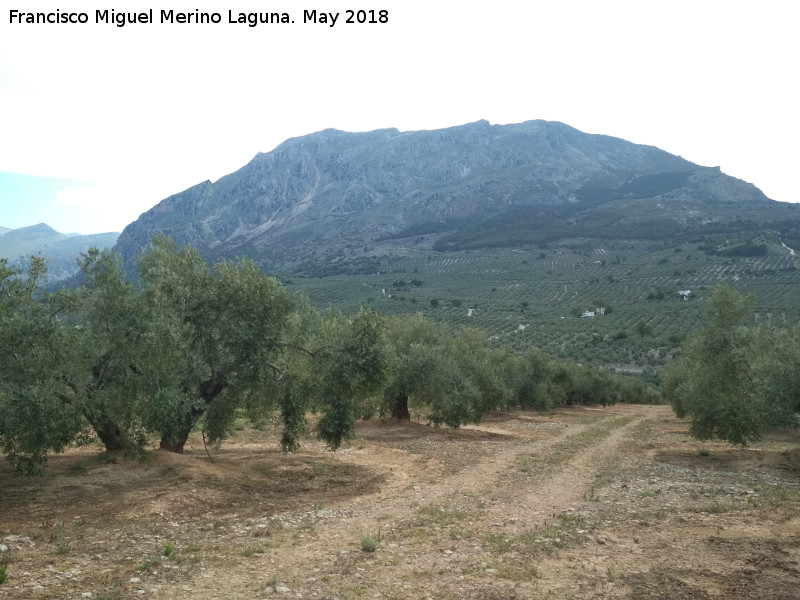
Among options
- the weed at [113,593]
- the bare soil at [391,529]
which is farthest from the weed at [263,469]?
the weed at [113,593]

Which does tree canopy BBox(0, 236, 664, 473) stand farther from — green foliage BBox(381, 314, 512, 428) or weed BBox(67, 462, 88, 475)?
green foliage BBox(381, 314, 512, 428)

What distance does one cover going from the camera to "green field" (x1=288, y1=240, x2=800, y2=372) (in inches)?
4257

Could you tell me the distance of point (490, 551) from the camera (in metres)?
11.7

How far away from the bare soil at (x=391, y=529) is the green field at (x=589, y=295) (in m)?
66.1

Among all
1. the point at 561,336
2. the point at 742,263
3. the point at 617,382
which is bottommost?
the point at 617,382

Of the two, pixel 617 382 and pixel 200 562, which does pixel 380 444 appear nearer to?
pixel 200 562

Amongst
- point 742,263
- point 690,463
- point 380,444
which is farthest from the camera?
point 742,263

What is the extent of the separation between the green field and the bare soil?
66133 millimetres

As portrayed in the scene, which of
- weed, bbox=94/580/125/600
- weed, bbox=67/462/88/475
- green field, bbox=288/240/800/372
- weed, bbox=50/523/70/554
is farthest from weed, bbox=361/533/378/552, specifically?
green field, bbox=288/240/800/372

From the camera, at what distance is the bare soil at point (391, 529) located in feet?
31.8

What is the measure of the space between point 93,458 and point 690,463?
25.6 metres

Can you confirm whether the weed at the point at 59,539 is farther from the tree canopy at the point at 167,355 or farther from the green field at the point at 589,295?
the green field at the point at 589,295

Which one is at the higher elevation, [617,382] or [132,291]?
[132,291]

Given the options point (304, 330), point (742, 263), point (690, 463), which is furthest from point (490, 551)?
point (742, 263)
